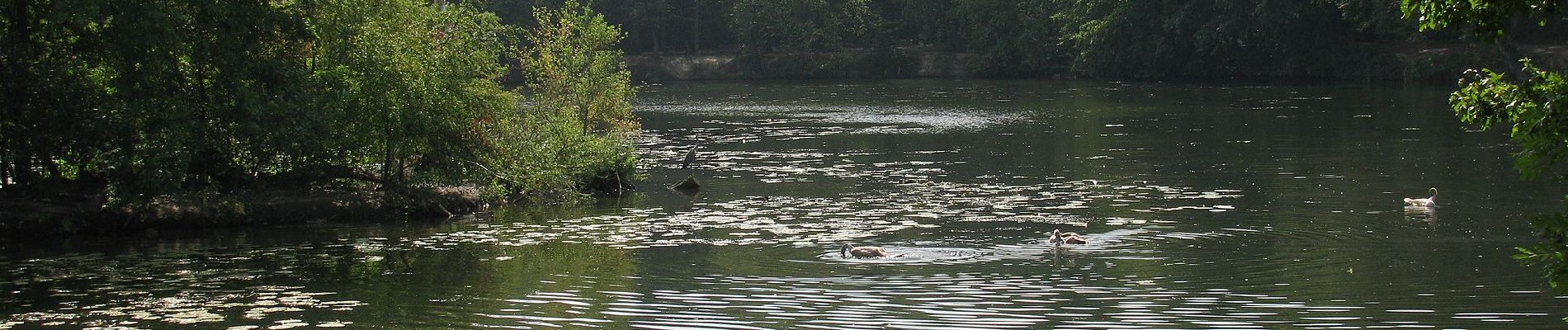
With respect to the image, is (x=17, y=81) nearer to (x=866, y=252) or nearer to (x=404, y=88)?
(x=404, y=88)

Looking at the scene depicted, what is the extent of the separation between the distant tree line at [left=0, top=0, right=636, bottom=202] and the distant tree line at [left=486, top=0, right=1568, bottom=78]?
36.6m

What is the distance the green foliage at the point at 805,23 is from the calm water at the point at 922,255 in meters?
69.9

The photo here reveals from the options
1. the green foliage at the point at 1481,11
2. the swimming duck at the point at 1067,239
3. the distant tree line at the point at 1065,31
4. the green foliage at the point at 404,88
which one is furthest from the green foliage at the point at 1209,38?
the green foliage at the point at 1481,11

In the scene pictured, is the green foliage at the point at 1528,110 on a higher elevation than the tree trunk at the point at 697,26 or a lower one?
lower

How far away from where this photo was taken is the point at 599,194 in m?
36.3

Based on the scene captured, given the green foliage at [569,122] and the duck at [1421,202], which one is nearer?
the duck at [1421,202]

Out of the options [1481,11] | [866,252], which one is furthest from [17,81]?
[1481,11]

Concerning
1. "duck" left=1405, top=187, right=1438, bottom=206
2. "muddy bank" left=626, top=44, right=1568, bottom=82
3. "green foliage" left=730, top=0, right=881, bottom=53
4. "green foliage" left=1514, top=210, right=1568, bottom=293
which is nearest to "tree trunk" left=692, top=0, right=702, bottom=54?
"muddy bank" left=626, top=44, right=1568, bottom=82

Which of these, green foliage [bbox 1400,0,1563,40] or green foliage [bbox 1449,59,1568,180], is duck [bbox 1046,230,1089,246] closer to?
green foliage [bbox 1449,59,1568,180]

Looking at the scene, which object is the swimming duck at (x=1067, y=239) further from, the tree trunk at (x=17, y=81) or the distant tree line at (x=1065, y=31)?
the distant tree line at (x=1065, y=31)

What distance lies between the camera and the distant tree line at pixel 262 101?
27547mm

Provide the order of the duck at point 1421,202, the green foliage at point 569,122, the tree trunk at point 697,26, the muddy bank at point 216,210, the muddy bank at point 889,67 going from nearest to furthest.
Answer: the muddy bank at point 216,210 → the duck at point 1421,202 → the green foliage at point 569,122 → the muddy bank at point 889,67 → the tree trunk at point 697,26

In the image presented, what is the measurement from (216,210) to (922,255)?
13.3 metres

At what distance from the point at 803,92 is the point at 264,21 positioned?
64013 mm
